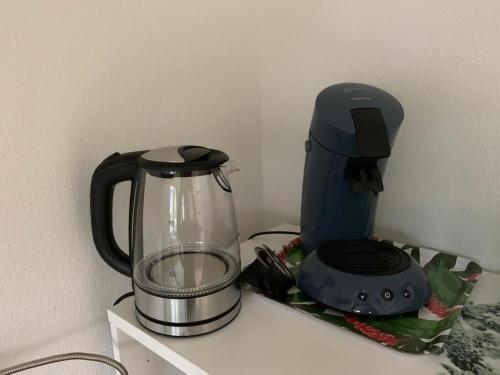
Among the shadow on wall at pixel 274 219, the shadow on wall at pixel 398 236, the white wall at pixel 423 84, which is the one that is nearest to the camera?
the white wall at pixel 423 84

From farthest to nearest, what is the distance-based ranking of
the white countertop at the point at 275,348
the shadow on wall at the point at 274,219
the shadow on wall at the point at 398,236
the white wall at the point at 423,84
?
the shadow on wall at the point at 274,219 < the shadow on wall at the point at 398,236 < the white wall at the point at 423,84 < the white countertop at the point at 275,348

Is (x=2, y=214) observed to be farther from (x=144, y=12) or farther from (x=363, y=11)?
(x=363, y=11)

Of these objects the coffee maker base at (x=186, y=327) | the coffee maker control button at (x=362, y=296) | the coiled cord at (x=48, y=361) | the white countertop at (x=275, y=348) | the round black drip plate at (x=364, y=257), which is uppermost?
the round black drip plate at (x=364, y=257)

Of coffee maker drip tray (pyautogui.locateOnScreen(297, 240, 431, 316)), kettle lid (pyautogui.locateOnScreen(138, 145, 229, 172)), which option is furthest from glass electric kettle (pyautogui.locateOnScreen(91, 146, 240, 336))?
coffee maker drip tray (pyautogui.locateOnScreen(297, 240, 431, 316))

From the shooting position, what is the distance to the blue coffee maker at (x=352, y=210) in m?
0.63

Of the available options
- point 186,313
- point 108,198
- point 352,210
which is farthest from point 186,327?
point 352,210

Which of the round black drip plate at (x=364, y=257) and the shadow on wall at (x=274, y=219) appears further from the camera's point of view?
the shadow on wall at (x=274, y=219)

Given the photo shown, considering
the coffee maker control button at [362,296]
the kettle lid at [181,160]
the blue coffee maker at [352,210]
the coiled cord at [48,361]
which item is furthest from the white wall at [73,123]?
the coffee maker control button at [362,296]

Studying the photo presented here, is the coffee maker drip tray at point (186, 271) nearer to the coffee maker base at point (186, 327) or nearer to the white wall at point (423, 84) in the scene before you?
the coffee maker base at point (186, 327)

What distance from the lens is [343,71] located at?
3.02ft

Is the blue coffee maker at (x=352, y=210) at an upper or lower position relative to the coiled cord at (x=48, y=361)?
upper

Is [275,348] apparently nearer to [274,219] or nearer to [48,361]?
[48,361]

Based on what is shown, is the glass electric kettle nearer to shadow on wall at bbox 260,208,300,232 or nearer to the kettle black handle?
the kettle black handle

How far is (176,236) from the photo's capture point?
703mm
